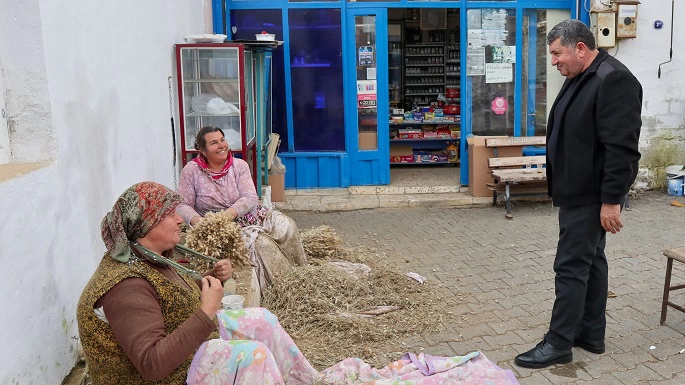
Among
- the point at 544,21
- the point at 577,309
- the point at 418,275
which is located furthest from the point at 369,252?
the point at 544,21

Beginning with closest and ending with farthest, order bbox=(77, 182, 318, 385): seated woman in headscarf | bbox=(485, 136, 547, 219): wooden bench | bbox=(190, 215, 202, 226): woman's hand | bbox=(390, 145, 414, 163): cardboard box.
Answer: bbox=(77, 182, 318, 385): seated woman in headscarf
bbox=(190, 215, 202, 226): woman's hand
bbox=(485, 136, 547, 219): wooden bench
bbox=(390, 145, 414, 163): cardboard box

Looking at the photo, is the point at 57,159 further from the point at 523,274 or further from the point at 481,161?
the point at 481,161

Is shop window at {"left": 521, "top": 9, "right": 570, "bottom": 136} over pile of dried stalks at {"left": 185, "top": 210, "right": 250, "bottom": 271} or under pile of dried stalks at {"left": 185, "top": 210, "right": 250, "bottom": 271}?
over

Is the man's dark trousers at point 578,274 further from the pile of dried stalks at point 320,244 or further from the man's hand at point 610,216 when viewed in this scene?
the pile of dried stalks at point 320,244

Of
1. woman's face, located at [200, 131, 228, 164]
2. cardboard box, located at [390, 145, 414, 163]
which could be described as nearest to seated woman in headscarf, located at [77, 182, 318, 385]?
woman's face, located at [200, 131, 228, 164]

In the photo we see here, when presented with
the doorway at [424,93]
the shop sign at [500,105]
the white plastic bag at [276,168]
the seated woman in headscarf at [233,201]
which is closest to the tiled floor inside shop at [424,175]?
the doorway at [424,93]

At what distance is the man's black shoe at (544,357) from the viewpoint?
3.92m

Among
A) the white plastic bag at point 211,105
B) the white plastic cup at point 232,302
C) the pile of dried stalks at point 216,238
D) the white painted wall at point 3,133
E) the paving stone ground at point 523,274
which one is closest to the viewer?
the white painted wall at point 3,133

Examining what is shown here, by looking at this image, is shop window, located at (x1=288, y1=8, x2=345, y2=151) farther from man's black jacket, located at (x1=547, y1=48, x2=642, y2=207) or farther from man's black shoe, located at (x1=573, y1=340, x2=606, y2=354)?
man's black shoe, located at (x1=573, y1=340, x2=606, y2=354)

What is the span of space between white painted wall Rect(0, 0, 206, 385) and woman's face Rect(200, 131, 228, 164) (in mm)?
573

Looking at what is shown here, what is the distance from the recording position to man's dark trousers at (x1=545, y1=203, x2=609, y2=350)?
3811 millimetres

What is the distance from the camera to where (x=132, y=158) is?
481cm

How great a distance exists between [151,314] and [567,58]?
2.77 m

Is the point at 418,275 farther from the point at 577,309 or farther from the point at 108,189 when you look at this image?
the point at 108,189
